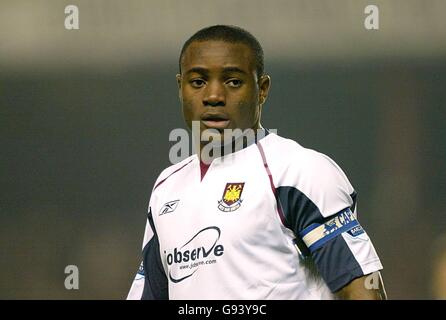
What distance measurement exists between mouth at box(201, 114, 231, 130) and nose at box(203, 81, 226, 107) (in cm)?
4

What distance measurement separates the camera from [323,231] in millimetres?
2570

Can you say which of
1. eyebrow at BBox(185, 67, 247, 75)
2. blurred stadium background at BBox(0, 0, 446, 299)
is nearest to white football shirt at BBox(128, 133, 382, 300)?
eyebrow at BBox(185, 67, 247, 75)

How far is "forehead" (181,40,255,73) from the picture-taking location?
9.12 feet

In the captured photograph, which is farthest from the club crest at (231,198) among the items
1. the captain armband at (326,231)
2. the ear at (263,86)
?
the ear at (263,86)

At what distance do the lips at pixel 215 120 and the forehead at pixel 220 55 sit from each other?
143mm

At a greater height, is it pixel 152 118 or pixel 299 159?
pixel 299 159

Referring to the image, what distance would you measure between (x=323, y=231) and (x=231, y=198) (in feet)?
0.99

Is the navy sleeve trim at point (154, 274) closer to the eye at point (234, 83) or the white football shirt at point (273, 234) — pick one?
the white football shirt at point (273, 234)

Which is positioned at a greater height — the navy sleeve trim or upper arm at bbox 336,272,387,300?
upper arm at bbox 336,272,387,300

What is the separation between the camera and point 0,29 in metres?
5.73

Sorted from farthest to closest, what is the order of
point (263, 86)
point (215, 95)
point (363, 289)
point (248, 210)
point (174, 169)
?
point (174, 169) → point (263, 86) → point (215, 95) → point (248, 210) → point (363, 289)

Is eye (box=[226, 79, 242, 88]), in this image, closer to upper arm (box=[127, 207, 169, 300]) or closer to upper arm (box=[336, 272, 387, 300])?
upper arm (box=[127, 207, 169, 300])

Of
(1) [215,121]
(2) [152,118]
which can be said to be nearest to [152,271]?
(1) [215,121]

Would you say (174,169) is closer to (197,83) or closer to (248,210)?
(197,83)
